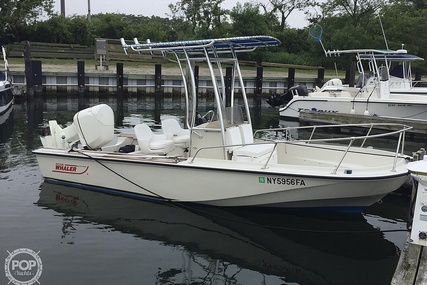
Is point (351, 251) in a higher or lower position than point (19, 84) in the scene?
lower

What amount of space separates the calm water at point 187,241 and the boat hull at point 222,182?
0.91ft

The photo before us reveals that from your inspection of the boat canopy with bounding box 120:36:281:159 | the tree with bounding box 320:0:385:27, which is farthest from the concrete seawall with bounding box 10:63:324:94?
the boat canopy with bounding box 120:36:281:159

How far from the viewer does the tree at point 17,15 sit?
35.0 metres

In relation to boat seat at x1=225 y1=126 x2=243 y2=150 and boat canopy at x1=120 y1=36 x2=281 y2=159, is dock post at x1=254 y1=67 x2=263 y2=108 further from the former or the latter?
boat seat at x1=225 y1=126 x2=243 y2=150

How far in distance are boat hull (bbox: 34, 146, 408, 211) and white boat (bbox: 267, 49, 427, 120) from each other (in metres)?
10.4

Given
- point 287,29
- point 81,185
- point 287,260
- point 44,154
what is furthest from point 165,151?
point 287,29

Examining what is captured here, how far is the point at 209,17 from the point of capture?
132ft

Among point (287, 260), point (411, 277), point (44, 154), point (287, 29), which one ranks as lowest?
point (287, 260)

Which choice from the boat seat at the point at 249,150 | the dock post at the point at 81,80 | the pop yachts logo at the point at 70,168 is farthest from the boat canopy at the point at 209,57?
the dock post at the point at 81,80

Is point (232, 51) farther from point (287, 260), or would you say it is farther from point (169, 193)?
point (287, 260)

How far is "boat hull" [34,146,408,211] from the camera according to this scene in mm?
7113

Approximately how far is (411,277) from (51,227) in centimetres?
538

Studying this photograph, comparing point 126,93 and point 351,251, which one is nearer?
point 351,251

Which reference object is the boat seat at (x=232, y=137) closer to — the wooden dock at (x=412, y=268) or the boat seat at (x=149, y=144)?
the boat seat at (x=149, y=144)
